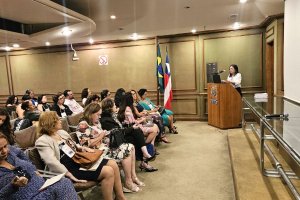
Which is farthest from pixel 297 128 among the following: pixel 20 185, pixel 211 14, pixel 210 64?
pixel 210 64

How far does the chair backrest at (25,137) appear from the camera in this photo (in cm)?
290

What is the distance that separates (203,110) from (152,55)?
7.32 feet

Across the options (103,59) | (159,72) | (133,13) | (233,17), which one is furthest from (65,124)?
(103,59)

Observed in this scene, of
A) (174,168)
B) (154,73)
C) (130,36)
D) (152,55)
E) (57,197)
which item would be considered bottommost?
(174,168)

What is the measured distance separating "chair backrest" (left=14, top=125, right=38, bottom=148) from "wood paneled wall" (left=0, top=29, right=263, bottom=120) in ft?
15.8

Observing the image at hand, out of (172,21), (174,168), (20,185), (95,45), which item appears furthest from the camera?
(95,45)

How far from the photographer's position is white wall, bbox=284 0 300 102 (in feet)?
10.5

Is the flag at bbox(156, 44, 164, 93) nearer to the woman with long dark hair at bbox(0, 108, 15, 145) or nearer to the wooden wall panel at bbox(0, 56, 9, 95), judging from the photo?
the woman with long dark hair at bbox(0, 108, 15, 145)

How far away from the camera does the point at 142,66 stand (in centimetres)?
757

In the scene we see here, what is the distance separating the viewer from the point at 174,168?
3717 mm

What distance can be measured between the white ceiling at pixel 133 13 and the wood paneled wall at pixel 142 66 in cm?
91

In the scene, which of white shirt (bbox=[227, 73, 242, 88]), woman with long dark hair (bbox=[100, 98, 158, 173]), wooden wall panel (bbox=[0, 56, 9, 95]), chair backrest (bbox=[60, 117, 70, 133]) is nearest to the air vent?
white shirt (bbox=[227, 73, 242, 88])

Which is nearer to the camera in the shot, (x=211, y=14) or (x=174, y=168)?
(x=174, y=168)

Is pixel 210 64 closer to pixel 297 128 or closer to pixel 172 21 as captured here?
pixel 172 21
